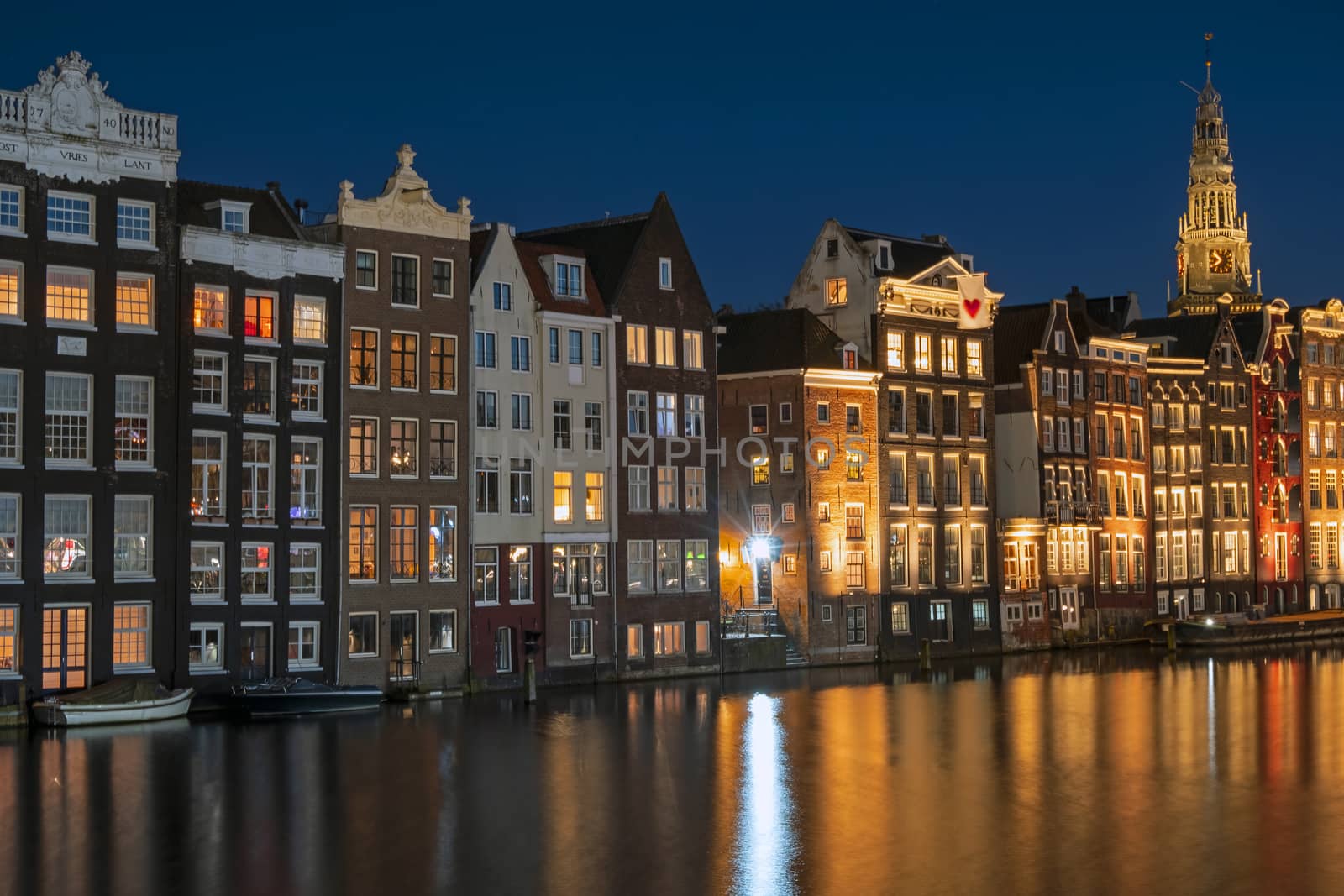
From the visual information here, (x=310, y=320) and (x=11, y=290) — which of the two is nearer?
(x=11, y=290)

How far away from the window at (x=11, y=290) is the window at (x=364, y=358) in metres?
12.3

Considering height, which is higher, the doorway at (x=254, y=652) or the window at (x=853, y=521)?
the window at (x=853, y=521)

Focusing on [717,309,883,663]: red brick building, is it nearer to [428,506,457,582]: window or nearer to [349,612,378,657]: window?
[428,506,457,582]: window

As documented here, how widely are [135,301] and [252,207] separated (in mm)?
6590

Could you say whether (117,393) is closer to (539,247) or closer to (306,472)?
(306,472)

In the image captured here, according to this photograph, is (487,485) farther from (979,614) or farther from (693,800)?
(979,614)

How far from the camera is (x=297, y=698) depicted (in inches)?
2451

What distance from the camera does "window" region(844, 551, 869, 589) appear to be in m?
88.9

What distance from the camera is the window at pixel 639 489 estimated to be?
78.6m

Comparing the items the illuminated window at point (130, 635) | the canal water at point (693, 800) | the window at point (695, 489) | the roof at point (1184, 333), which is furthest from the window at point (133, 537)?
the roof at point (1184, 333)

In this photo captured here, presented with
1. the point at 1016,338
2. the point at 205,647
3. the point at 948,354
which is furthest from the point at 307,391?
the point at 1016,338

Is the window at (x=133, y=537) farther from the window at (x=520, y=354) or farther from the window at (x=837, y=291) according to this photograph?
the window at (x=837, y=291)

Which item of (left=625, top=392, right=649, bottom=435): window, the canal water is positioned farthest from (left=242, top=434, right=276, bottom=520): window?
(left=625, top=392, right=649, bottom=435): window

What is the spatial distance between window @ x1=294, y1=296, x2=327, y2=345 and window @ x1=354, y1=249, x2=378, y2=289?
6.02 ft
